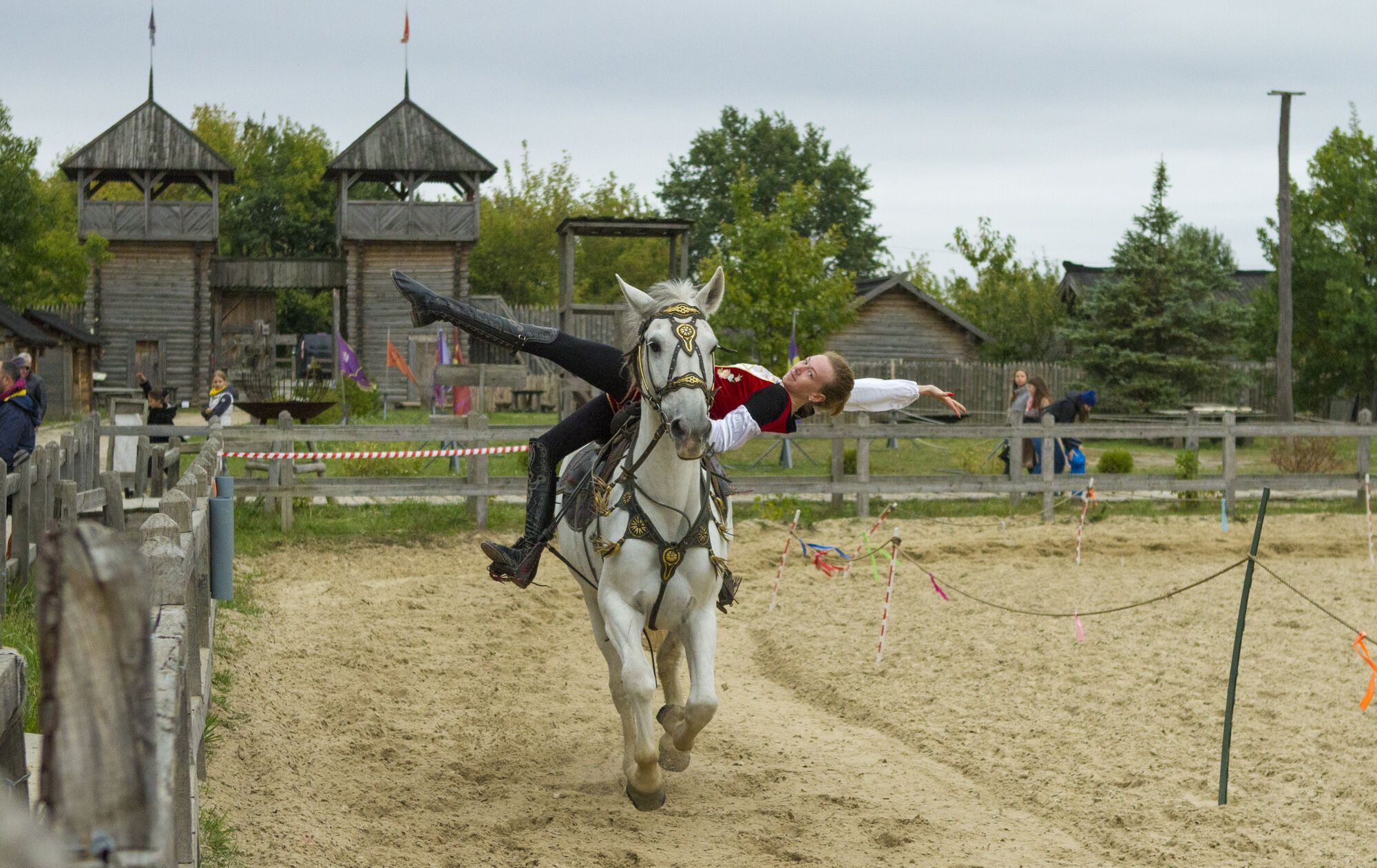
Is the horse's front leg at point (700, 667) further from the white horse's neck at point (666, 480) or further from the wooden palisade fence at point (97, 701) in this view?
the wooden palisade fence at point (97, 701)

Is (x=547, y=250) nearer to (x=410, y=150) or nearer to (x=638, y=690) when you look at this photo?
(x=410, y=150)

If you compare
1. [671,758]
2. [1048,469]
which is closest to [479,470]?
[1048,469]

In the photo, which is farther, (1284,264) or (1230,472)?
(1284,264)

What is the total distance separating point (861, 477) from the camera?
15969 millimetres

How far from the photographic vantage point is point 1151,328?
32.3 m

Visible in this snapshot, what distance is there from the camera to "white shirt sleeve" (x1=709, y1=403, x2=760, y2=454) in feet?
17.9

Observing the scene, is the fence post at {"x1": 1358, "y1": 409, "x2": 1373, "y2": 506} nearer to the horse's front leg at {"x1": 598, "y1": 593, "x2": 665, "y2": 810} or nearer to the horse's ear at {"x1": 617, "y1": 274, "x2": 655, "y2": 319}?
the horse's front leg at {"x1": 598, "y1": 593, "x2": 665, "y2": 810}

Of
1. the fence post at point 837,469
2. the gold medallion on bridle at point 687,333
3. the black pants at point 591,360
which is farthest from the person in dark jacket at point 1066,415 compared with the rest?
the gold medallion on bridle at point 687,333

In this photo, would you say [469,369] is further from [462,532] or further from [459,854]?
[459,854]

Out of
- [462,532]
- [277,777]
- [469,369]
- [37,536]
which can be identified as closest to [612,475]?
[277,777]

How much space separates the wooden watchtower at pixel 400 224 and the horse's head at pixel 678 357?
3479 centimetres

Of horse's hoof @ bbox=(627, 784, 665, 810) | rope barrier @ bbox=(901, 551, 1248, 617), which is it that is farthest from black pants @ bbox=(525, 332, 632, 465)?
rope barrier @ bbox=(901, 551, 1248, 617)

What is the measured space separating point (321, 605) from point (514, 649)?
6.44 ft

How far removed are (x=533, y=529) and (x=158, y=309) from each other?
1510 inches
